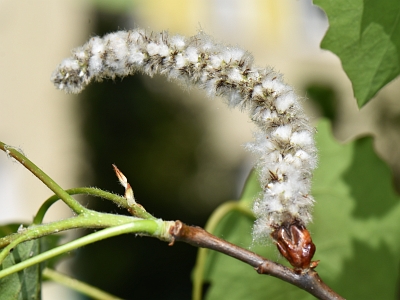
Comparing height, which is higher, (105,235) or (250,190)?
(105,235)

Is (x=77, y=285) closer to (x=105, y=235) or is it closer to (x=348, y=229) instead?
(x=105, y=235)

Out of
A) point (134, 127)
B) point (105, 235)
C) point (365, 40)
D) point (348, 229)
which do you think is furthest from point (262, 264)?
point (134, 127)

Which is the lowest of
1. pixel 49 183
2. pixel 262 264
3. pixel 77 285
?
pixel 77 285

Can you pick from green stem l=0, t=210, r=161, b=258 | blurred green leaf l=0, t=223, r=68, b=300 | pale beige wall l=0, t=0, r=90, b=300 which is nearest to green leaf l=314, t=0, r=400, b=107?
green stem l=0, t=210, r=161, b=258

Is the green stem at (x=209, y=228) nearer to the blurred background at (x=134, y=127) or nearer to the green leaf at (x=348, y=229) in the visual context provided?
the green leaf at (x=348, y=229)

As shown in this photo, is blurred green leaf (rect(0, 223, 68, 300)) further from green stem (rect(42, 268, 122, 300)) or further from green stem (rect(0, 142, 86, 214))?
green stem (rect(42, 268, 122, 300))

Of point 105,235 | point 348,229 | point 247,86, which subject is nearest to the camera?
point 105,235

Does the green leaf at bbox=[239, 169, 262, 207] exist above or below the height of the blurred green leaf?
below

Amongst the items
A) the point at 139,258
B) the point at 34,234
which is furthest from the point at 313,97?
the point at 139,258
